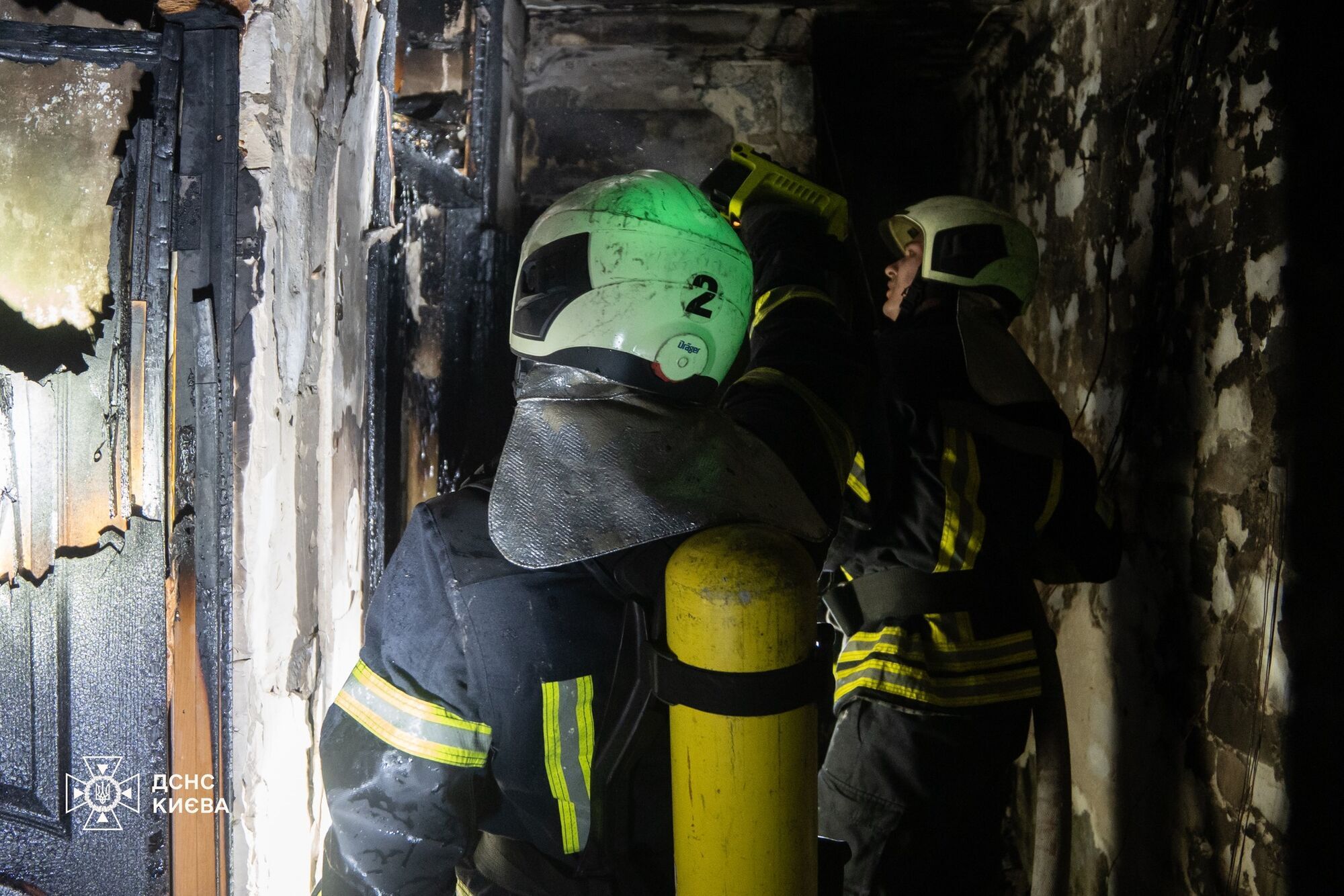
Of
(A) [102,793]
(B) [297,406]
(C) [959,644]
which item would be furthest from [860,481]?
(A) [102,793]

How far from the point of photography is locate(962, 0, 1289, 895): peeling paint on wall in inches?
54.9

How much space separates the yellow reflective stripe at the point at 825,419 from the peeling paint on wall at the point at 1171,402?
85 cm

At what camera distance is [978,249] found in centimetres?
175

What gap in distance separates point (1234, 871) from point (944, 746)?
58 cm

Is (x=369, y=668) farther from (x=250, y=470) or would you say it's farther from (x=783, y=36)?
(x=783, y=36)

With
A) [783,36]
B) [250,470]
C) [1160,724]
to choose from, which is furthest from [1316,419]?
[250,470]

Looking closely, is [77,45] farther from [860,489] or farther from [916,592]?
[916,592]

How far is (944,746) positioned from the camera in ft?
5.15

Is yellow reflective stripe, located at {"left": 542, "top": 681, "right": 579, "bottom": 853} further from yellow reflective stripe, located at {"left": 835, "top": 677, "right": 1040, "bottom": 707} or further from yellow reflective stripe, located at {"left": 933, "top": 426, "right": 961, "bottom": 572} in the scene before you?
yellow reflective stripe, located at {"left": 933, "top": 426, "right": 961, "bottom": 572}

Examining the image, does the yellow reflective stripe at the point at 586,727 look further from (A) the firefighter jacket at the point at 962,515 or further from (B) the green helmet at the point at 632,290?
(A) the firefighter jacket at the point at 962,515

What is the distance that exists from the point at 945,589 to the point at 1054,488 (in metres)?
0.33

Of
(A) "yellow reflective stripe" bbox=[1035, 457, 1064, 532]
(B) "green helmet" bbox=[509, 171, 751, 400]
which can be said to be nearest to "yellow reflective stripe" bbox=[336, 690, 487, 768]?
(B) "green helmet" bbox=[509, 171, 751, 400]

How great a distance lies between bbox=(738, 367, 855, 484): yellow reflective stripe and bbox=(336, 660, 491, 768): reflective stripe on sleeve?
61cm

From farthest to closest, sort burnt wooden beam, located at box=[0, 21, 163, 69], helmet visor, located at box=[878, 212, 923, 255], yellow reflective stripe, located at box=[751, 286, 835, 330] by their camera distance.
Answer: helmet visor, located at box=[878, 212, 923, 255] → burnt wooden beam, located at box=[0, 21, 163, 69] → yellow reflective stripe, located at box=[751, 286, 835, 330]
